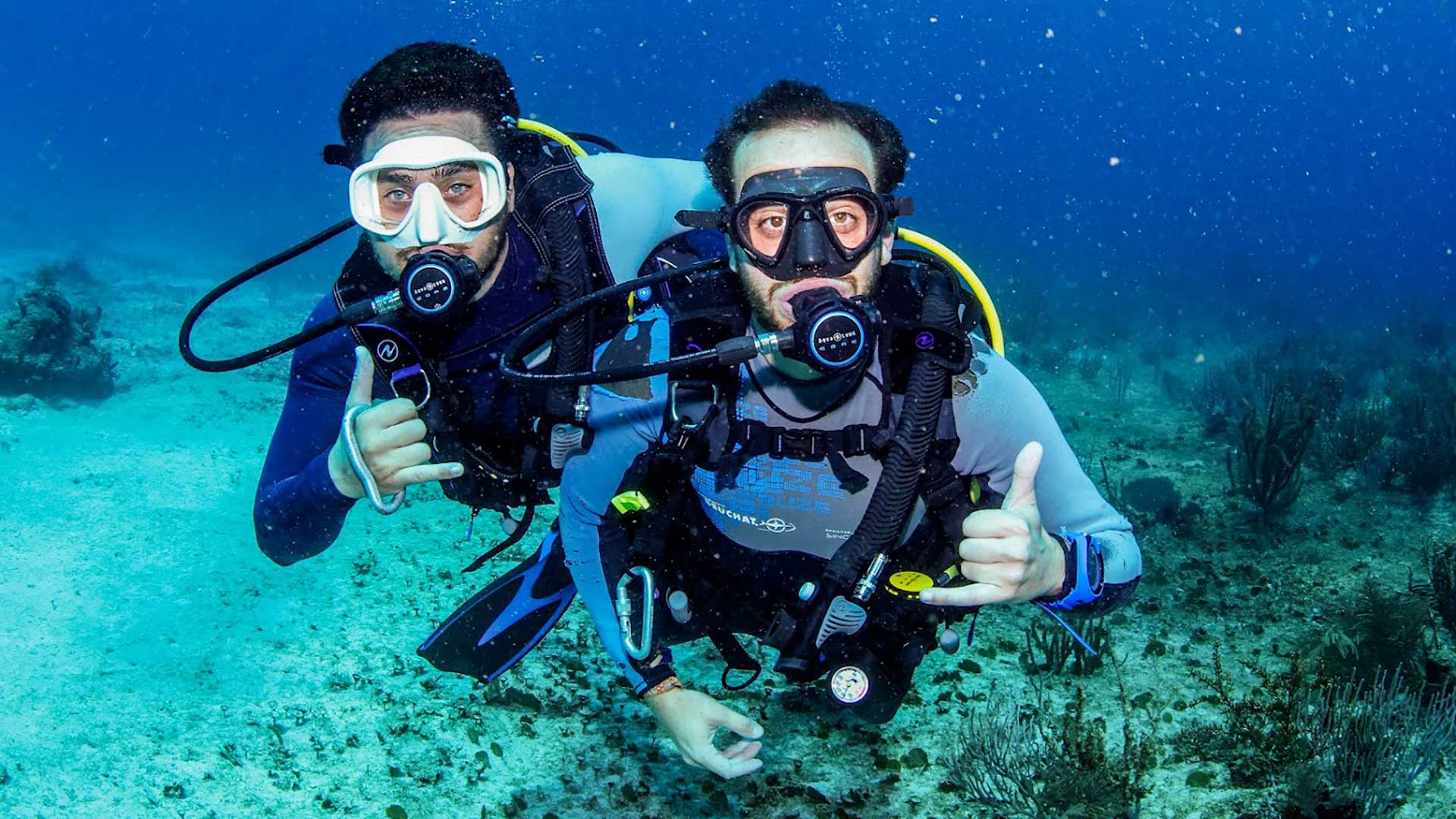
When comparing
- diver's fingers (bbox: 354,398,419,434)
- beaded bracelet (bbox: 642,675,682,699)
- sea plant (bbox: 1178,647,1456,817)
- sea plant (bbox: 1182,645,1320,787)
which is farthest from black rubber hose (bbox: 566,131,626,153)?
sea plant (bbox: 1178,647,1456,817)

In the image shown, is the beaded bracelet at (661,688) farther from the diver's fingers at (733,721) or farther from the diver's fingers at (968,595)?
the diver's fingers at (968,595)

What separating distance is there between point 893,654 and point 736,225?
1.87 meters

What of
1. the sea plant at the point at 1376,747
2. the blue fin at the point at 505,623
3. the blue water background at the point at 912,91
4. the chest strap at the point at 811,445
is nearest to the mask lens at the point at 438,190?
the chest strap at the point at 811,445

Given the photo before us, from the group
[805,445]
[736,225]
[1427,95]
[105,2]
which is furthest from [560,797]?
[105,2]

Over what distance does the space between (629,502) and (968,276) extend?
1.63m

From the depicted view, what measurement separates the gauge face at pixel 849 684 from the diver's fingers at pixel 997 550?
1.10m

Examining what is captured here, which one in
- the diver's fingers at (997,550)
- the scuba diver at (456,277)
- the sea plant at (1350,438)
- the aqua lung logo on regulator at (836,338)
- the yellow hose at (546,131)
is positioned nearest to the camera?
the diver's fingers at (997,550)

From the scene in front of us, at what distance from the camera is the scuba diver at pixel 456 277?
3.33 metres

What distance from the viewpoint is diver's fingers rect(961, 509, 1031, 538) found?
7.04 feet

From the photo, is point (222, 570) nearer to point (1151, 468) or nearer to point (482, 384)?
point (482, 384)

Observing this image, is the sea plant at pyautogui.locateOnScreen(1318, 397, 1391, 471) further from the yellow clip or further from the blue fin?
the yellow clip

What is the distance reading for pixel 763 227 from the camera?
2754mm

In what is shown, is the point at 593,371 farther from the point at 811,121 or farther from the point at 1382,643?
the point at 1382,643

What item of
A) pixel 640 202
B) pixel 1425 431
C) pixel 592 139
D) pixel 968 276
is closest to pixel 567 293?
pixel 640 202
